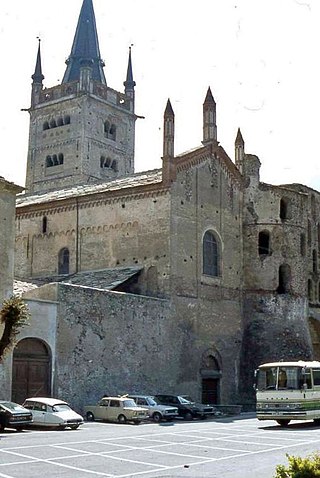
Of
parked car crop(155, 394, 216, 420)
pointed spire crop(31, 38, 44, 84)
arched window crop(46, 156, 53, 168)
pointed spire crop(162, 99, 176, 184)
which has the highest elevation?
pointed spire crop(31, 38, 44, 84)

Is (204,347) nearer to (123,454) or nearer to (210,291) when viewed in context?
(210,291)

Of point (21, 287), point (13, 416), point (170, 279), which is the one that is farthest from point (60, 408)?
point (170, 279)

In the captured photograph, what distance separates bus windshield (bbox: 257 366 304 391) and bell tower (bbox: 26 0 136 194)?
44909mm

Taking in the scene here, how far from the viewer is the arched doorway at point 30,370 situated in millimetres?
29484

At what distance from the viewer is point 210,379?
131 ft

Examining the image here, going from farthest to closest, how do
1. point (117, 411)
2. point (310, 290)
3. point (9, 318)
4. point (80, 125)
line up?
point (80, 125) → point (310, 290) → point (117, 411) → point (9, 318)

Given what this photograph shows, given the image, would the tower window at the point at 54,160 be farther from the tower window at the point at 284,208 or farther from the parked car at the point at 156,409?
the parked car at the point at 156,409

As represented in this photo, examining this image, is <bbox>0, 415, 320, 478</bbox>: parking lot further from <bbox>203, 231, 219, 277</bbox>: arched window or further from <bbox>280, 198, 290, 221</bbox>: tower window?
<bbox>280, 198, 290, 221</bbox>: tower window

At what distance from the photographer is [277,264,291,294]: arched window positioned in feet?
146

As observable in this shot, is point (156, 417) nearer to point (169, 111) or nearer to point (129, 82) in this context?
point (169, 111)

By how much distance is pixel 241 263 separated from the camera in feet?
145

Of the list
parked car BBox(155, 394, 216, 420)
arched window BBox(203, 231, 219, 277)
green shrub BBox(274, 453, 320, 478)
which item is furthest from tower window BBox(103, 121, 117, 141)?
green shrub BBox(274, 453, 320, 478)

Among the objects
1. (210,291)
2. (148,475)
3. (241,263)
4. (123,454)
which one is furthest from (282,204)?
(148,475)

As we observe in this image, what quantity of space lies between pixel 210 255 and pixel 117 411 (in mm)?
14726
